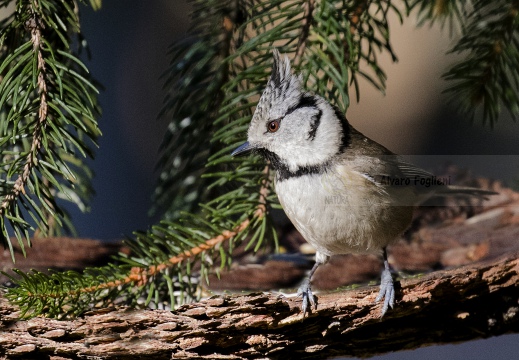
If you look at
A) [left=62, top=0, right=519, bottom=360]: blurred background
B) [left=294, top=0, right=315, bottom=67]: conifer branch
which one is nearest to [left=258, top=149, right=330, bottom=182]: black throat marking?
[left=294, top=0, right=315, bottom=67]: conifer branch

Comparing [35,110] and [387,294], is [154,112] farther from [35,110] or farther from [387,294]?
[387,294]

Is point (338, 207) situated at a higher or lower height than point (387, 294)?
higher

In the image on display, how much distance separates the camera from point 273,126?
1.17m

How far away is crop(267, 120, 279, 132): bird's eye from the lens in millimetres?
1160

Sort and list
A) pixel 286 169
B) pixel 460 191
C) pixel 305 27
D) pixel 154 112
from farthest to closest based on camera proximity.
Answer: pixel 154 112 → pixel 460 191 → pixel 286 169 → pixel 305 27

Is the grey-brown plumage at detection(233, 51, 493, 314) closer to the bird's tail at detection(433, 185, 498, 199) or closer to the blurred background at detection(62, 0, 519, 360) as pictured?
the bird's tail at detection(433, 185, 498, 199)

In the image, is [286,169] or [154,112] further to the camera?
[154,112]

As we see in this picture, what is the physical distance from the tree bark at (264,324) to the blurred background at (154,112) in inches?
33.8

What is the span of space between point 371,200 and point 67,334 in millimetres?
527

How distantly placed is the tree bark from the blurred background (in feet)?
2.82

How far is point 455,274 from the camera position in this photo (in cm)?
96

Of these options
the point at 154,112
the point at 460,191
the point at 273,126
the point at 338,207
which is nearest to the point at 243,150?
the point at 273,126

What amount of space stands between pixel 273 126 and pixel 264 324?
367mm

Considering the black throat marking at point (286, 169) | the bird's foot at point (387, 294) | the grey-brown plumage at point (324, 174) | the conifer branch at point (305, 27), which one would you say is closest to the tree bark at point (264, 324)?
the bird's foot at point (387, 294)
